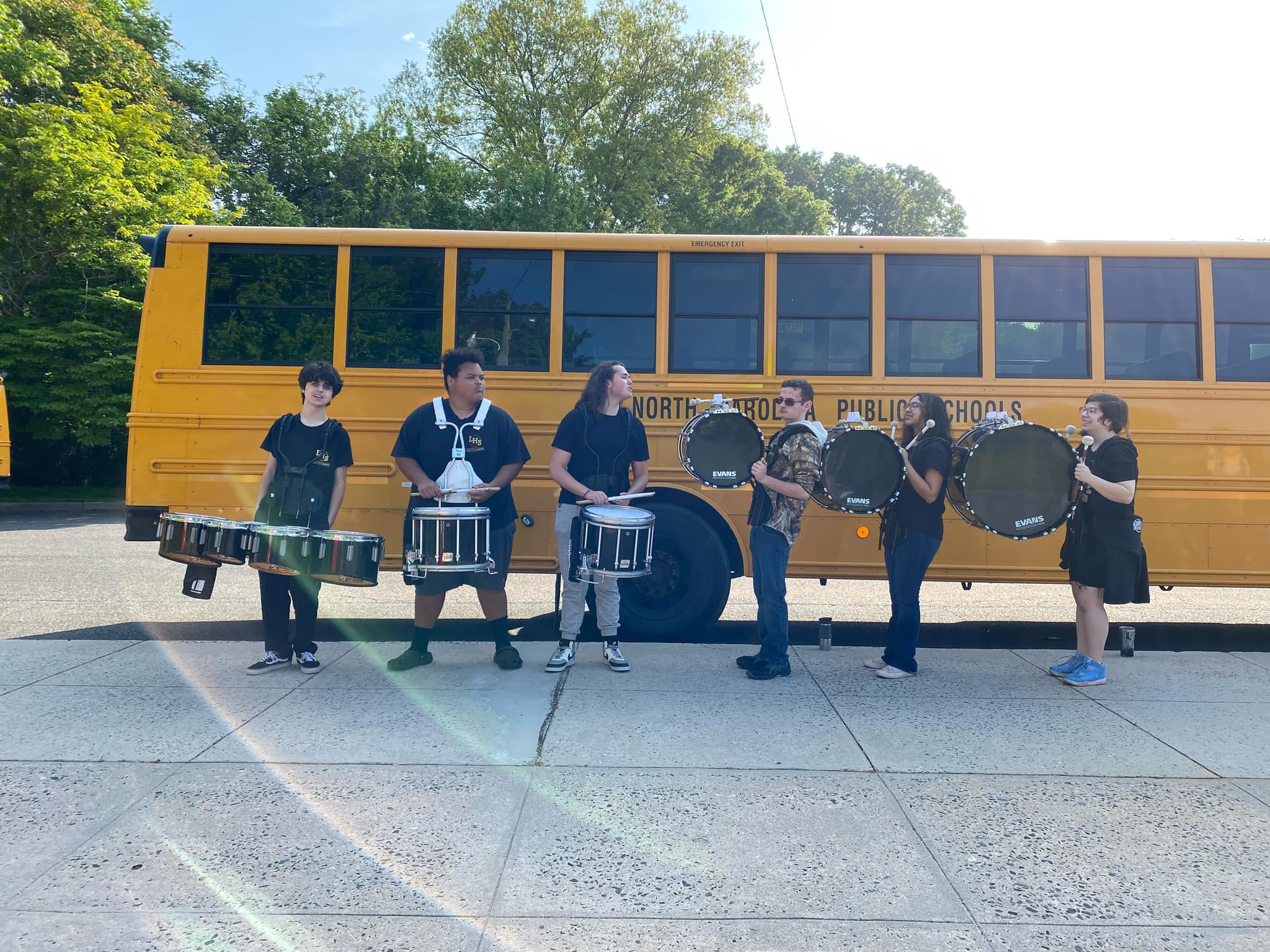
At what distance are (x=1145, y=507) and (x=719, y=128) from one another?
2555cm

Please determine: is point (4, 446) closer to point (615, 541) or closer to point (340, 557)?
point (340, 557)

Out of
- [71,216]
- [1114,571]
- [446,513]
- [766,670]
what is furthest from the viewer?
[71,216]

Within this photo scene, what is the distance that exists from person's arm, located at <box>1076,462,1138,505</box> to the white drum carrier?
3.36m

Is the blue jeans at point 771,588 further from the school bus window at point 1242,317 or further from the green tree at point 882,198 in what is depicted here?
the green tree at point 882,198

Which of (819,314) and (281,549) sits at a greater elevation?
(819,314)

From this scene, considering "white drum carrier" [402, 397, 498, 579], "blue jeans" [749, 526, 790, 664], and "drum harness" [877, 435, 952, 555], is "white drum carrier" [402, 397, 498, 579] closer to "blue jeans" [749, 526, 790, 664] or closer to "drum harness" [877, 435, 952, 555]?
"blue jeans" [749, 526, 790, 664]

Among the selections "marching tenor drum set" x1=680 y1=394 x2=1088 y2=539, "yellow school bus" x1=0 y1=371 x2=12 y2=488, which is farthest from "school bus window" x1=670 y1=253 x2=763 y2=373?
"yellow school bus" x1=0 y1=371 x2=12 y2=488

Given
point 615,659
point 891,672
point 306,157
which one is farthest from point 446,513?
point 306,157

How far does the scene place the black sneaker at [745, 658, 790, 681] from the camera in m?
5.05

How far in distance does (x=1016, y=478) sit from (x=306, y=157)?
998 inches

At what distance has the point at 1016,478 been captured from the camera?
5.04 metres

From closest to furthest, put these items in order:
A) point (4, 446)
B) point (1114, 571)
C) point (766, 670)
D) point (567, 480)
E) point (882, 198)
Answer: point (1114, 571), point (567, 480), point (766, 670), point (4, 446), point (882, 198)

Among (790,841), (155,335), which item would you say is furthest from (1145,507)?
(155,335)

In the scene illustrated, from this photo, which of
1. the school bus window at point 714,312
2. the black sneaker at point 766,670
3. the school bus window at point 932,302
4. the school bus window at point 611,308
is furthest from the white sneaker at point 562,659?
the school bus window at point 932,302
